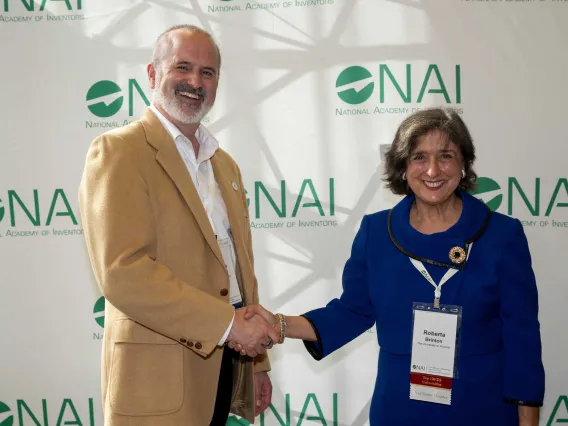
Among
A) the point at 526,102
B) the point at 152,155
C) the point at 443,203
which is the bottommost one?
the point at 443,203

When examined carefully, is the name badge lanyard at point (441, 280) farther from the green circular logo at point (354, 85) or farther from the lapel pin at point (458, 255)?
the green circular logo at point (354, 85)

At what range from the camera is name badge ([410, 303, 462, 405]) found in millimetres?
1736

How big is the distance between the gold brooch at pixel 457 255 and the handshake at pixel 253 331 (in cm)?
68

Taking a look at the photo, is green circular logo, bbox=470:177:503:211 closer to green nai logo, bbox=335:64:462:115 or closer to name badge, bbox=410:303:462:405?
green nai logo, bbox=335:64:462:115

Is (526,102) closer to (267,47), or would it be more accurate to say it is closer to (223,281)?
(267,47)

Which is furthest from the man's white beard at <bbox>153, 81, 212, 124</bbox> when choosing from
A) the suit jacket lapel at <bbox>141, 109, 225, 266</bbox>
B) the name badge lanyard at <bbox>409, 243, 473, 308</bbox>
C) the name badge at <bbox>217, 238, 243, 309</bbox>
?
the name badge lanyard at <bbox>409, 243, 473, 308</bbox>

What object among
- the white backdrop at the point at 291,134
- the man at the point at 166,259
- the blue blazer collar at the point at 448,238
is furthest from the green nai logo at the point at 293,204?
the blue blazer collar at the point at 448,238

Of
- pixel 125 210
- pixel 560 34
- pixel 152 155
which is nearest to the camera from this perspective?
pixel 125 210

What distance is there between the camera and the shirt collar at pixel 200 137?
6.50 ft

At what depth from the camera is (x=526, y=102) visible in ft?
10.4

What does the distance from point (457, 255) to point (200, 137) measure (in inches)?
41.3

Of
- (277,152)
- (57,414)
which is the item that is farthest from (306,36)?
(57,414)

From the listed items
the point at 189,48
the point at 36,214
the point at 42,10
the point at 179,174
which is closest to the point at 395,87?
the point at 189,48

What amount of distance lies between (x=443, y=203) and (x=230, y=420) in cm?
215
